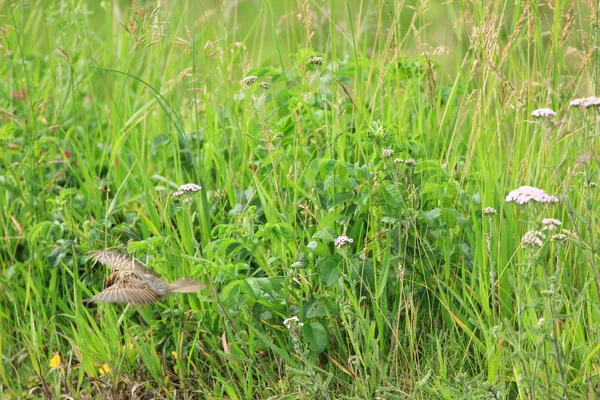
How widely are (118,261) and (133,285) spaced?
0.16 m

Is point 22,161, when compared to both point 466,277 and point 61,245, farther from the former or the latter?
point 466,277

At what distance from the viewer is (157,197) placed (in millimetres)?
2580

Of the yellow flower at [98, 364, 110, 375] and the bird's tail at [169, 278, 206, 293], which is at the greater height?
the bird's tail at [169, 278, 206, 293]

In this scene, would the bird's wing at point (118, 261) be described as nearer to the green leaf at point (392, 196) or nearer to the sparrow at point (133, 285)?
the sparrow at point (133, 285)

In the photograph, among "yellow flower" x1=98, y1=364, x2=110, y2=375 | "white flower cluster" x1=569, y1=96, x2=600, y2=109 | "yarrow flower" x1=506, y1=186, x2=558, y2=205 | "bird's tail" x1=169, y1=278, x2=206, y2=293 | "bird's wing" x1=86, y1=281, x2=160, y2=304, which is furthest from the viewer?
"yellow flower" x1=98, y1=364, x2=110, y2=375

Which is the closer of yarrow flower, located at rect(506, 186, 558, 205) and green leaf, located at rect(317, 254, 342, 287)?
yarrow flower, located at rect(506, 186, 558, 205)

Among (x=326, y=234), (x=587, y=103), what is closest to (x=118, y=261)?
(x=326, y=234)

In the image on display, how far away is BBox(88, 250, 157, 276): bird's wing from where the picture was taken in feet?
6.88

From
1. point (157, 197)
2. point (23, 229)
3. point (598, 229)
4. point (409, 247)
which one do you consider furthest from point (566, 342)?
point (23, 229)

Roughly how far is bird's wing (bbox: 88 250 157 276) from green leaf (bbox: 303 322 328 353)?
0.45 meters

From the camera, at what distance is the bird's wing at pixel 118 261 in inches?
82.6

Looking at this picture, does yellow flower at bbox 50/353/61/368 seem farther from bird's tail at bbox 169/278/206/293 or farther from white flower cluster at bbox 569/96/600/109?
white flower cluster at bbox 569/96/600/109

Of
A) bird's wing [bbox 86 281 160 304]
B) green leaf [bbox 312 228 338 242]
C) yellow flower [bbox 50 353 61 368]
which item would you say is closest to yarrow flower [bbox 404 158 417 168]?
green leaf [bbox 312 228 338 242]

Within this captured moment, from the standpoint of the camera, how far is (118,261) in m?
2.14
